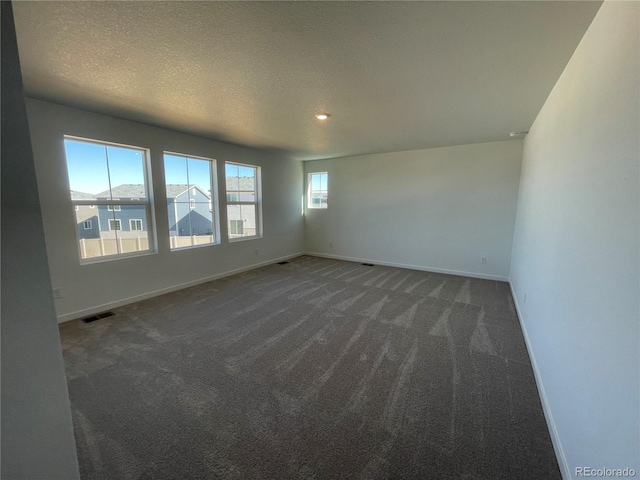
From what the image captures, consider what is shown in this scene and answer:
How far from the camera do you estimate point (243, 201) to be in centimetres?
502

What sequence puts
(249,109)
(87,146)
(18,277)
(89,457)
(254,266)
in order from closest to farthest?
(18,277)
(89,457)
(249,109)
(87,146)
(254,266)

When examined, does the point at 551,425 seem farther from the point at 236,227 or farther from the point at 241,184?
the point at 241,184

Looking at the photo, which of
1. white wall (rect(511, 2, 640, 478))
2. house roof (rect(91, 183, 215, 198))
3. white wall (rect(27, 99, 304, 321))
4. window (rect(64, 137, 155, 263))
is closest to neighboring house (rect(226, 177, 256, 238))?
white wall (rect(27, 99, 304, 321))

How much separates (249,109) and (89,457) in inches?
118

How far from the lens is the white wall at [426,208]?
437 centimetres

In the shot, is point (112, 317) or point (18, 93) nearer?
point (18, 93)

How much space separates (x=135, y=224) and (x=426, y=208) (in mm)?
4878

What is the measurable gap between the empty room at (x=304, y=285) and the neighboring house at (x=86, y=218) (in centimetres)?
2

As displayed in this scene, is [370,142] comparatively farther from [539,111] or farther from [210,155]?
[210,155]

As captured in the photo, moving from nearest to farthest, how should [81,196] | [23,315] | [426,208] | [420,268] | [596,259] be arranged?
[23,315], [596,259], [81,196], [426,208], [420,268]

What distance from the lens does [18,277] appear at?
0.59 m

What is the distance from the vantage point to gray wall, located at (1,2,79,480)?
57 centimetres

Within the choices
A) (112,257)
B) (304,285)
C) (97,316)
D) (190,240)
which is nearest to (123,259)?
(112,257)

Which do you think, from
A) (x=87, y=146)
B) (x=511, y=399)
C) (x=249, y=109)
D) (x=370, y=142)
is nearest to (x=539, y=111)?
(x=370, y=142)
